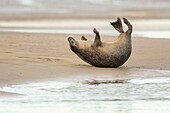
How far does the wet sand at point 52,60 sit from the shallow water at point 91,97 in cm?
59

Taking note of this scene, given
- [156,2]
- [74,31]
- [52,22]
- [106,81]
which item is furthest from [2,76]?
[156,2]

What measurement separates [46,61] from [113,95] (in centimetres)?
353

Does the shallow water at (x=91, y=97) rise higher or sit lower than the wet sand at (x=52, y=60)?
lower

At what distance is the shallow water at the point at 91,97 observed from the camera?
9185mm

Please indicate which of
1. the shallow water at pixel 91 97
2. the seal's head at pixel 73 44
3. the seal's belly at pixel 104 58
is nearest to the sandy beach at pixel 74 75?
the shallow water at pixel 91 97

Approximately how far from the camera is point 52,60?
46.0ft

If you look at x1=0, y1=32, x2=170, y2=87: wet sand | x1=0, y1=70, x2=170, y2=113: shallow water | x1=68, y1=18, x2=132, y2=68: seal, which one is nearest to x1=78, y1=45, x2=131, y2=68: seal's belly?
x1=68, y1=18, x2=132, y2=68: seal

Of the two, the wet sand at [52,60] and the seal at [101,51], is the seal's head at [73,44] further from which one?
the wet sand at [52,60]

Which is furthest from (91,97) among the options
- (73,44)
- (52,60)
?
(52,60)

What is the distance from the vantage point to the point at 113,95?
10398mm

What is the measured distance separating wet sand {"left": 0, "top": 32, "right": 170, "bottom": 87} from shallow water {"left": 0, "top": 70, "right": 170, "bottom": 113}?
593 millimetres

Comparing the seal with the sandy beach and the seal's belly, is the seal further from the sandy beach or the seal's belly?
the sandy beach

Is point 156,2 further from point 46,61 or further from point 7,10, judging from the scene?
point 46,61

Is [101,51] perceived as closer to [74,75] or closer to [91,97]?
[74,75]
